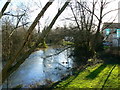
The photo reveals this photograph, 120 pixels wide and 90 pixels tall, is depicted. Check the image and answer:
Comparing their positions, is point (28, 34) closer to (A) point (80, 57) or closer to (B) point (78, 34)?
(B) point (78, 34)

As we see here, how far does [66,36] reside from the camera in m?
13.6

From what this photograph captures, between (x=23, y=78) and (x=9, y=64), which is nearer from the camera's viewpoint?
(x=9, y=64)

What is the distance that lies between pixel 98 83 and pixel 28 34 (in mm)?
7013

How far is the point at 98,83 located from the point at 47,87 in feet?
9.32

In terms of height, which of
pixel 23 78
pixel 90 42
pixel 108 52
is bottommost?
pixel 23 78

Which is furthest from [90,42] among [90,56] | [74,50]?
[74,50]

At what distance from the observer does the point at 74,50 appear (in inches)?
702

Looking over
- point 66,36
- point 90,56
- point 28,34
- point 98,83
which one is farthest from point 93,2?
point 28,34

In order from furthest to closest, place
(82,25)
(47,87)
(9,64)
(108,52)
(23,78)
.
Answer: (108,52)
(82,25)
(23,78)
(47,87)
(9,64)

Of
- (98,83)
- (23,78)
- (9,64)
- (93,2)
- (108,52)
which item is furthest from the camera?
(108,52)

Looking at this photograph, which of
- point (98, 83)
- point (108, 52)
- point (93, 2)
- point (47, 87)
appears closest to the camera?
point (98, 83)

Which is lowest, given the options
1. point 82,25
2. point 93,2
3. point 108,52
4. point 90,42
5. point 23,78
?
point 23,78

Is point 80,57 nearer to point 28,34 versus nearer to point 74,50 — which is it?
point 74,50

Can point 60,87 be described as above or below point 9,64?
below
